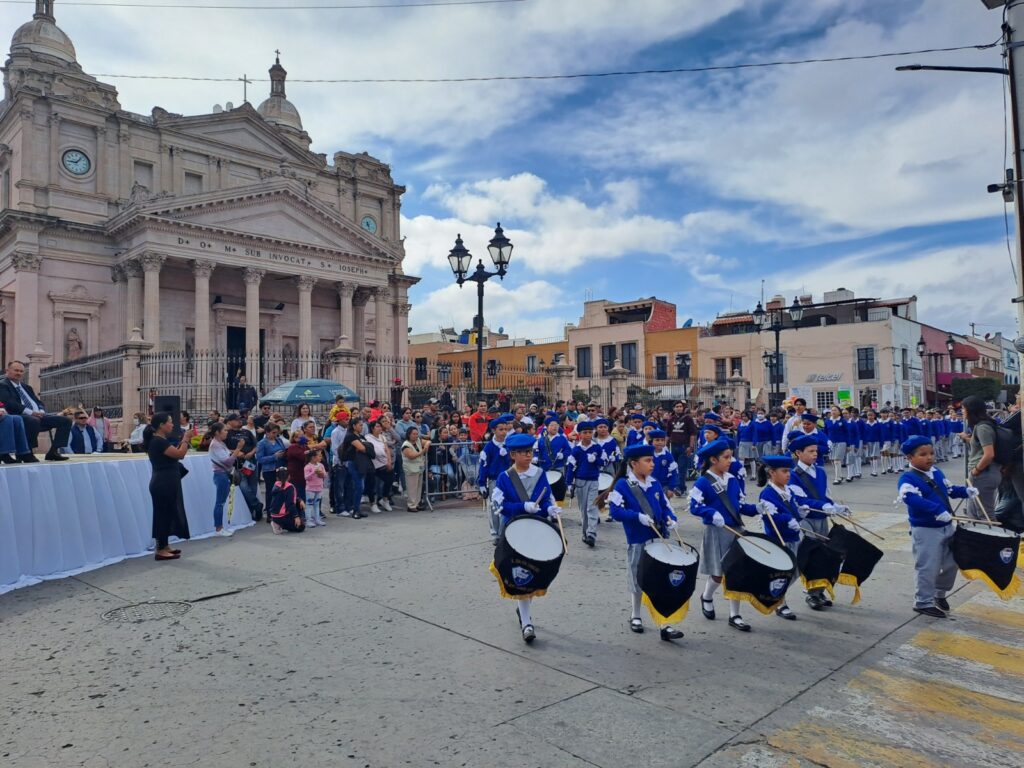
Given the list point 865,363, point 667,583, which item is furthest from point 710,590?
point 865,363

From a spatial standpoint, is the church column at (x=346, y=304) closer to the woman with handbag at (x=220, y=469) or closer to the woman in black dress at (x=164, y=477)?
the woman with handbag at (x=220, y=469)

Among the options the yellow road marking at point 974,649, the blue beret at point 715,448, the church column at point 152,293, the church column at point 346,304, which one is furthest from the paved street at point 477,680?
the church column at point 346,304

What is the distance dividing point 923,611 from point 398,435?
29.8ft

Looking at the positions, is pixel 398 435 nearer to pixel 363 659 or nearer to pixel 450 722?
pixel 363 659

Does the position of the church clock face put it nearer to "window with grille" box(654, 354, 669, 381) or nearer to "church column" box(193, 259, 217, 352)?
"church column" box(193, 259, 217, 352)

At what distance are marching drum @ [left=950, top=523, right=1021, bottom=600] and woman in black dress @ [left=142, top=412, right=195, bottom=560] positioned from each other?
817 cm

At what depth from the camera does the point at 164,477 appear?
26.9 ft

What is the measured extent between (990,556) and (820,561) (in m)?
1.36

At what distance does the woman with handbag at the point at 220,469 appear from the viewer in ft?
33.2

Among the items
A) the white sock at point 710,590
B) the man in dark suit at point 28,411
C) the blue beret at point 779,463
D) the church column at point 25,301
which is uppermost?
the church column at point 25,301

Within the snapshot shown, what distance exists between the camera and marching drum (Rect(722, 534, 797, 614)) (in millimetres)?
5230

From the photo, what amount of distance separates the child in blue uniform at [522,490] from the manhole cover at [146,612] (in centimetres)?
318

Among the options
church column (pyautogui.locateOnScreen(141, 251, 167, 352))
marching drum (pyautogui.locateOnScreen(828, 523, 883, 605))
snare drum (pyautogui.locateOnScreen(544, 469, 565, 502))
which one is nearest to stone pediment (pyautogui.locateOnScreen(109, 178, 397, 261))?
church column (pyautogui.locateOnScreen(141, 251, 167, 352))

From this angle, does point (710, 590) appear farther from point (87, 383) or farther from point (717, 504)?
point (87, 383)
